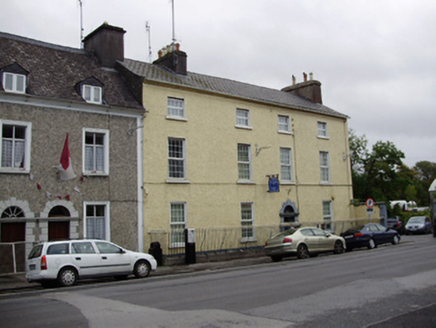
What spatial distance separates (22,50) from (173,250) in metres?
11.8

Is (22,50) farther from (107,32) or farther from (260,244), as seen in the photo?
(260,244)

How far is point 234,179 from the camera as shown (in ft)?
84.6

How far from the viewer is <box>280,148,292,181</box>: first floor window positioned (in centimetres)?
2891

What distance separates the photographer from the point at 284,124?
29672 millimetres

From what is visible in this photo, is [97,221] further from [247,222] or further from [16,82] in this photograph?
[247,222]

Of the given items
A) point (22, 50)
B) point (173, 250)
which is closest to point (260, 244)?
point (173, 250)

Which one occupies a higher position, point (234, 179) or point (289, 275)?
point (234, 179)

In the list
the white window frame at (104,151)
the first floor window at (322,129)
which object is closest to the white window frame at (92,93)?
the white window frame at (104,151)

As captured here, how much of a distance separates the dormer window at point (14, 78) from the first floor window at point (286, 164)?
52.2 ft

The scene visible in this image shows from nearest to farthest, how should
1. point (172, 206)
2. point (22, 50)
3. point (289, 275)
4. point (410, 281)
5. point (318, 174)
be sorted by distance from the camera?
point (410, 281), point (289, 275), point (22, 50), point (172, 206), point (318, 174)

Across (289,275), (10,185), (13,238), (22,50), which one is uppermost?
(22,50)

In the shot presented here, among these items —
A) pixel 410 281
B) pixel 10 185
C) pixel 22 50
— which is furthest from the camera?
pixel 22 50

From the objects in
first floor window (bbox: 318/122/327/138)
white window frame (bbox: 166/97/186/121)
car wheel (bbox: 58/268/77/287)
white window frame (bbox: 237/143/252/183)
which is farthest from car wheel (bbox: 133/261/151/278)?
first floor window (bbox: 318/122/327/138)

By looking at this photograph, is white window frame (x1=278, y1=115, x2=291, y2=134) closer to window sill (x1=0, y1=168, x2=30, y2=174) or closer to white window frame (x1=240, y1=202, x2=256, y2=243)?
white window frame (x1=240, y1=202, x2=256, y2=243)
